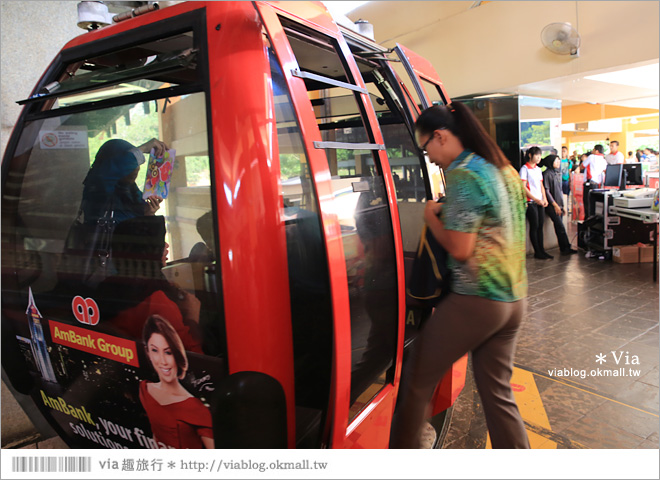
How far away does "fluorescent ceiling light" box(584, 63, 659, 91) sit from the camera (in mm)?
8547

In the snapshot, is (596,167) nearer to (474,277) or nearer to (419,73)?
(419,73)

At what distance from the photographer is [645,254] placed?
723cm

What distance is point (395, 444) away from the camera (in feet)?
6.70

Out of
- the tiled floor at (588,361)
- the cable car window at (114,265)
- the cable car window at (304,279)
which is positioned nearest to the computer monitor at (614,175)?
the tiled floor at (588,361)

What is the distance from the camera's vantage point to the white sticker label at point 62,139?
2145 mm

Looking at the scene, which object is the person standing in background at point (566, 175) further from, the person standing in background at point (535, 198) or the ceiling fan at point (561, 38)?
the ceiling fan at point (561, 38)

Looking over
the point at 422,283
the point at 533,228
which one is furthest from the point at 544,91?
the point at 422,283

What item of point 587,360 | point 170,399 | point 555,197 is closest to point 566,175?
point 555,197

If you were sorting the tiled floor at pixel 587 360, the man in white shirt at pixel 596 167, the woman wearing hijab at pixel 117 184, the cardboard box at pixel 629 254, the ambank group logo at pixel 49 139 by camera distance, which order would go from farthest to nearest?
the man in white shirt at pixel 596 167 < the cardboard box at pixel 629 254 < the tiled floor at pixel 587 360 < the ambank group logo at pixel 49 139 < the woman wearing hijab at pixel 117 184

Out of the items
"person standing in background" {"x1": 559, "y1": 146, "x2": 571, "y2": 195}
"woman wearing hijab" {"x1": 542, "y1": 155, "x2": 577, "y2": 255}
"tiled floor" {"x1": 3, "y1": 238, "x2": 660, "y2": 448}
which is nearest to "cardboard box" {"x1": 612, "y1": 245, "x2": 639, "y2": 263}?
"tiled floor" {"x1": 3, "y1": 238, "x2": 660, "y2": 448}

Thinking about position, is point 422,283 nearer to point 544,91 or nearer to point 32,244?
point 32,244

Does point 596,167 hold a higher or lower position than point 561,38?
lower

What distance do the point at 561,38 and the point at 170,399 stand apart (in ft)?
22.6

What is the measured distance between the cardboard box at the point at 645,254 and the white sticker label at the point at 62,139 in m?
7.75
